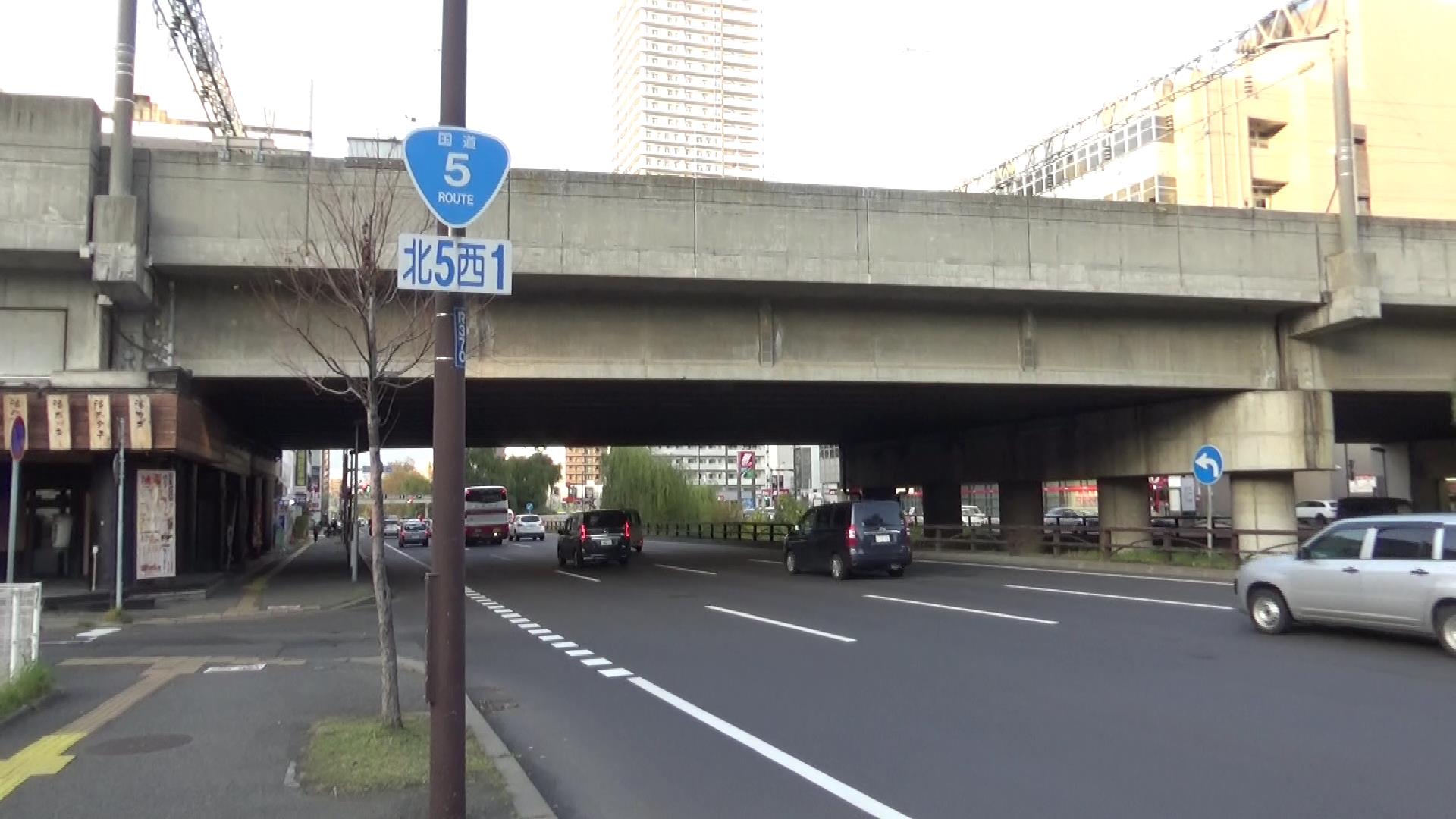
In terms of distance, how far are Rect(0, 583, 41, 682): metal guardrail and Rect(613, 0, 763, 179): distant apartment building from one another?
169 m

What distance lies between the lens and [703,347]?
71.6 ft

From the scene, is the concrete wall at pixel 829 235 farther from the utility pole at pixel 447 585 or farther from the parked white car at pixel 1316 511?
the parked white car at pixel 1316 511

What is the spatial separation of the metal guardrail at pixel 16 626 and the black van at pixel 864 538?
55.2ft

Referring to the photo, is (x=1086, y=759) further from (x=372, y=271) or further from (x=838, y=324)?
(x=838, y=324)

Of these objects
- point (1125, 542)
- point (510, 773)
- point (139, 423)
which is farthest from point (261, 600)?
point (1125, 542)

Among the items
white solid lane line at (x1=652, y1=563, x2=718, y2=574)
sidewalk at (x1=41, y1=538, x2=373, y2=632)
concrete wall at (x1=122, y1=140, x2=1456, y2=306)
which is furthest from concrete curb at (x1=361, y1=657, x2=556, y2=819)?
white solid lane line at (x1=652, y1=563, x2=718, y2=574)

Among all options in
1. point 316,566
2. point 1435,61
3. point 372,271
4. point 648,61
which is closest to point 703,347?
point 372,271

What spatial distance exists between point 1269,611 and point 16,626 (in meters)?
14.2

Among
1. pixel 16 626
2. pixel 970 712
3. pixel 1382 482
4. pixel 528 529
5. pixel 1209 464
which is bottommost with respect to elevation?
pixel 528 529

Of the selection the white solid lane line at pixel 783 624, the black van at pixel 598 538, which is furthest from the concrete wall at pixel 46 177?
the black van at pixel 598 538

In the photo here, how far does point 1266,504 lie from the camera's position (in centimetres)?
2505

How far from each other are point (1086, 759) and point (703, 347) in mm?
15184

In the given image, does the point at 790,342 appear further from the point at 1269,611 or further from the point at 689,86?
the point at 689,86

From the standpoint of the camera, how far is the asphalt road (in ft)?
21.9
